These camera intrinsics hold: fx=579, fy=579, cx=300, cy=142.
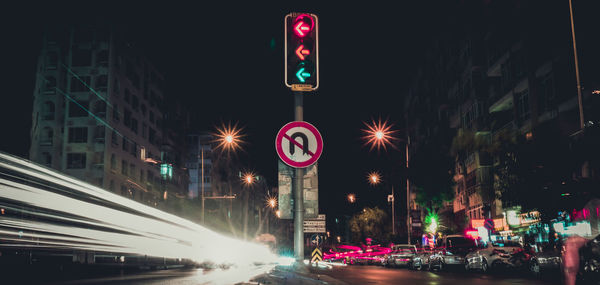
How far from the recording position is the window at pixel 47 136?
56.1 metres

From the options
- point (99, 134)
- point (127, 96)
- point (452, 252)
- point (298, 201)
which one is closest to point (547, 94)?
point (452, 252)

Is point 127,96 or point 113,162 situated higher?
point 127,96

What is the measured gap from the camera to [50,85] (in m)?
57.4

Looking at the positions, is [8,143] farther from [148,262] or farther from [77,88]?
[148,262]

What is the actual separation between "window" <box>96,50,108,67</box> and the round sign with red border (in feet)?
176

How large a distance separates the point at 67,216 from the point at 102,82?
1720 inches

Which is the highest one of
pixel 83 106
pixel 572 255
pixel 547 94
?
pixel 83 106

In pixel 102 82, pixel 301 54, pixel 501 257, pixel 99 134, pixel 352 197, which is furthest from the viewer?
pixel 352 197

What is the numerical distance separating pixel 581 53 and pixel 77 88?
45372 mm

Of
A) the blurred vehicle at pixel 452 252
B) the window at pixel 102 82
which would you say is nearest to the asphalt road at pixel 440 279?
the blurred vehicle at pixel 452 252

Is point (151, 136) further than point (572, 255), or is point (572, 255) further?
point (151, 136)

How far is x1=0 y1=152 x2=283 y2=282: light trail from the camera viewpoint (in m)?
13.9

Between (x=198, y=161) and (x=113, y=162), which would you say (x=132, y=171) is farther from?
(x=198, y=161)

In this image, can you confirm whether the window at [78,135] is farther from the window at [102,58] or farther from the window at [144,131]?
the window at [144,131]
